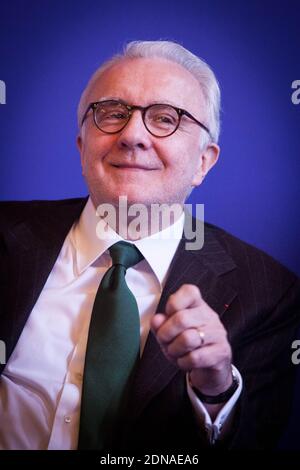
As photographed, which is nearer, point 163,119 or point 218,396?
point 218,396

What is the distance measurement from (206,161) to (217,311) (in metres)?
0.48

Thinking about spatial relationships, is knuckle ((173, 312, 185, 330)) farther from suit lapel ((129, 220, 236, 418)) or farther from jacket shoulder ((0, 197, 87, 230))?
jacket shoulder ((0, 197, 87, 230))

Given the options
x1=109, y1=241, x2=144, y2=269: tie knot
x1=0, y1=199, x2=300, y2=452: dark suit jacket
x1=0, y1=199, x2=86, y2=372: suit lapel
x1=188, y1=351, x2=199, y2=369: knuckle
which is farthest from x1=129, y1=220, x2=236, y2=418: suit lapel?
x1=0, y1=199, x2=86, y2=372: suit lapel

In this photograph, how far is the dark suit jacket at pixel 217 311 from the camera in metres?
0.98

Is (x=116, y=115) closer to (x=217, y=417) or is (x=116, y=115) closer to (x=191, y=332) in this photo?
(x=191, y=332)

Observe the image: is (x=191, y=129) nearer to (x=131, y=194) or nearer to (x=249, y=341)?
(x=131, y=194)

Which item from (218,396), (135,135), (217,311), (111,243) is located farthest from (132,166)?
(218,396)

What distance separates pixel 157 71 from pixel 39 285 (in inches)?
26.2

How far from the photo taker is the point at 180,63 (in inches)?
46.9

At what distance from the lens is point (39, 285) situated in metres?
1.11

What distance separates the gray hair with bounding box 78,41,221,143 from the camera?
3.88 feet

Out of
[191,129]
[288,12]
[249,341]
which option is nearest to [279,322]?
[249,341]

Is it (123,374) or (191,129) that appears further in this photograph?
(191,129)
